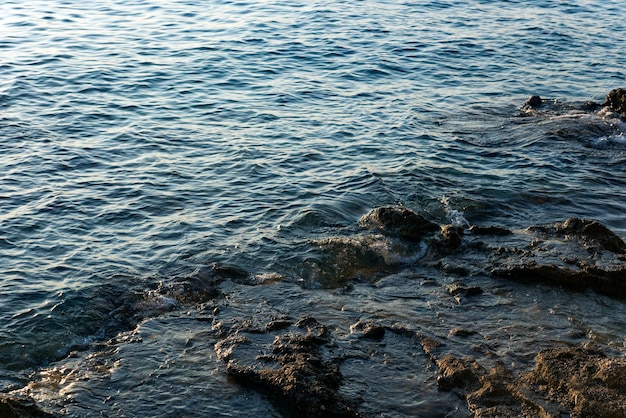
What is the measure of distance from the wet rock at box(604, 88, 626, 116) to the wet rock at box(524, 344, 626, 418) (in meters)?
9.01

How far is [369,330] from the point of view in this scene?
24.5 ft

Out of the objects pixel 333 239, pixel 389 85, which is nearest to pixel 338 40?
pixel 389 85

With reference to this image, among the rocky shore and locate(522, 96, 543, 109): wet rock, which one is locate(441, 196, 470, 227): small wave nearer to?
the rocky shore

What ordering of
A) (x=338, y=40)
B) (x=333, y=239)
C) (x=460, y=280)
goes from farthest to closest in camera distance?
1. (x=338, y=40)
2. (x=333, y=239)
3. (x=460, y=280)

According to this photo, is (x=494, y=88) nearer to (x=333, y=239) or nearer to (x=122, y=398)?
(x=333, y=239)

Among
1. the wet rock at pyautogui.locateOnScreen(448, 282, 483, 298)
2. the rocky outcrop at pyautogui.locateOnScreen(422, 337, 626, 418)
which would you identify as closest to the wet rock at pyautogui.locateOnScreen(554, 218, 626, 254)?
the wet rock at pyautogui.locateOnScreen(448, 282, 483, 298)

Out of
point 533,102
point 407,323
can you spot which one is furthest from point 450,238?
point 533,102

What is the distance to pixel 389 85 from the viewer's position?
54.2ft

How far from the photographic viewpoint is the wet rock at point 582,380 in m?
6.07

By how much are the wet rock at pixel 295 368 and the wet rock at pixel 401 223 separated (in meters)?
2.43

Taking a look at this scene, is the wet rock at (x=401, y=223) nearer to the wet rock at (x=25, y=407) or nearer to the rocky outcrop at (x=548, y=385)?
the rocky outcrop at (x=548, y=385)

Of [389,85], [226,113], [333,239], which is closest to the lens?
[333,239]

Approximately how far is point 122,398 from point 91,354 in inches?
36.2

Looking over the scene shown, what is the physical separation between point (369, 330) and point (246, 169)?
5232mm
